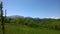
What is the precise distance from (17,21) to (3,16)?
38.5 meters

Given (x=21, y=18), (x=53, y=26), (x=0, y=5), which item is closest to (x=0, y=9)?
(x=0, y=5)

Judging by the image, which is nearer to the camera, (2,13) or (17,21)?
(2,13)

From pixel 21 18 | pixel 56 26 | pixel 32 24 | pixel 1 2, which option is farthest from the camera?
pixel 21 18

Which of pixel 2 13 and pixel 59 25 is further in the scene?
pixel 59 25

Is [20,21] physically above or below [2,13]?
below

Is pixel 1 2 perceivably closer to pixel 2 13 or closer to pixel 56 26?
pixel 2 13

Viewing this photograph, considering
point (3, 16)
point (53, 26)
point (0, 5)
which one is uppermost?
point (0, 5)

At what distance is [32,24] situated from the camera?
52.8m

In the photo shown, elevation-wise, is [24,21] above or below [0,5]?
below

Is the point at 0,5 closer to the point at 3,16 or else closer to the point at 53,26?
the point at 3,16

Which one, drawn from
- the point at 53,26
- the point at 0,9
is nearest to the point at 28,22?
the point at 53,26

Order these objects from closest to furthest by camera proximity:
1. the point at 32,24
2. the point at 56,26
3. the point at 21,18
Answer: the point at 56,26 → the point at 32,24 → the point at 21,18

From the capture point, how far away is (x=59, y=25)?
165ft

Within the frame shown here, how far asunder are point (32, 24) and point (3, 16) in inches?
1440
